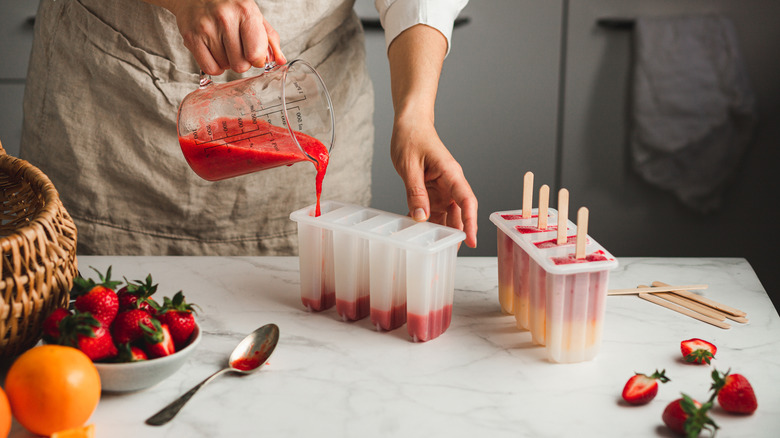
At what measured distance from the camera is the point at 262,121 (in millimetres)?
995

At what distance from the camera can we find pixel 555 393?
0.88 metres

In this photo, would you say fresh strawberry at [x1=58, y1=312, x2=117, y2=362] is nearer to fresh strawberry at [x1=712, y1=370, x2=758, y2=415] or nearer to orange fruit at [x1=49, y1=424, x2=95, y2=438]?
orange fruit at [x1=49, y1=424, x2=95, y2=438]

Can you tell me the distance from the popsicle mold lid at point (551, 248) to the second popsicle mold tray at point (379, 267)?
0.09m

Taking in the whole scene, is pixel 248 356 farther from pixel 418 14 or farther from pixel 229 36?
pixel 418 14

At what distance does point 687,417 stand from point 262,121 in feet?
2.14

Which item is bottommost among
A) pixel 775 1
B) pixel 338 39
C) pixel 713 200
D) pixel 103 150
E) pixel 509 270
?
pixel 713 200

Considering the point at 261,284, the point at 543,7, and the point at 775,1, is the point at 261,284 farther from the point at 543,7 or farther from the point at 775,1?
the point at 775,1

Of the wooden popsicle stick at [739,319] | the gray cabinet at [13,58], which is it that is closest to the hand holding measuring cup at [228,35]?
the wooden popsicle stick at [739,319]

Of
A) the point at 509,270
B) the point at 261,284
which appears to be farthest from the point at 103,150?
the point at 509,270

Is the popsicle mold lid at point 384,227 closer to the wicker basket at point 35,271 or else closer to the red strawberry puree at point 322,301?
the red strawberry puree at point 322,301

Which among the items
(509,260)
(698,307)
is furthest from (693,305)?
(509,260)

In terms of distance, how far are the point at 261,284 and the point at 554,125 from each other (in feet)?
5.47

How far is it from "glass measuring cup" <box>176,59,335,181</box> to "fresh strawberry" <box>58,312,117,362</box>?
327 millimetres

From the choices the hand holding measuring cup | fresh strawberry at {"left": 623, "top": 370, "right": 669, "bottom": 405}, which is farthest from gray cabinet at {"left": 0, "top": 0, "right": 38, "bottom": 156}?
fresh strawberry at {"left": 623, "top": 370, "right": 669, "bottom": 405}
